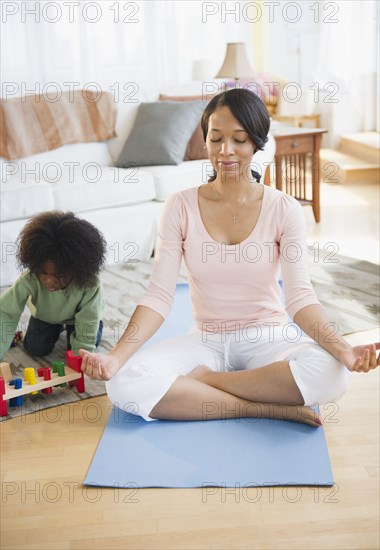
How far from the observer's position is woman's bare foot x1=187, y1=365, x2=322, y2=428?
2111 mm

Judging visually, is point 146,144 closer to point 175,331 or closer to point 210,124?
point 175,331

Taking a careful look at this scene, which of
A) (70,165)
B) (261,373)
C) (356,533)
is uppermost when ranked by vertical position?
(70,165)

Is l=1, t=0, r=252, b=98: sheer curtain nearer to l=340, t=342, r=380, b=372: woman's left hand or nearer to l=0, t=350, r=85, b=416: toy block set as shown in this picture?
l=0, t=350, r=85, b=416: toy block set

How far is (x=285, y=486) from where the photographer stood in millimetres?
1847

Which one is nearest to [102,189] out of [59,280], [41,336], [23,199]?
[23,199]

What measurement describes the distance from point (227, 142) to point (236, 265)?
1.15 ft

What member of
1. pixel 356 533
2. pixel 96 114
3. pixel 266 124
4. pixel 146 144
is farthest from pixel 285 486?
pixel 96 114

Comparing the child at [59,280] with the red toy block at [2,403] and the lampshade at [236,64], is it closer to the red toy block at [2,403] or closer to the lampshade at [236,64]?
the red toy block at [2,403]

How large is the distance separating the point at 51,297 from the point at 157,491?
94 centimetres

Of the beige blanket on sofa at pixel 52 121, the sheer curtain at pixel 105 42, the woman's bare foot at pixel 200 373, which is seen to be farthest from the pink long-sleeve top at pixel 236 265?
the sheer curtain at pixel 105 42

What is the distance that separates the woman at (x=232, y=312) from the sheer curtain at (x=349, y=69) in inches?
201

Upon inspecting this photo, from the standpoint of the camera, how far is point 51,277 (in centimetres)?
247

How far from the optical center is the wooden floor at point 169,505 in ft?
5.43

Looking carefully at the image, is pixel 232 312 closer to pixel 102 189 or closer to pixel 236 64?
pixel 102 189
